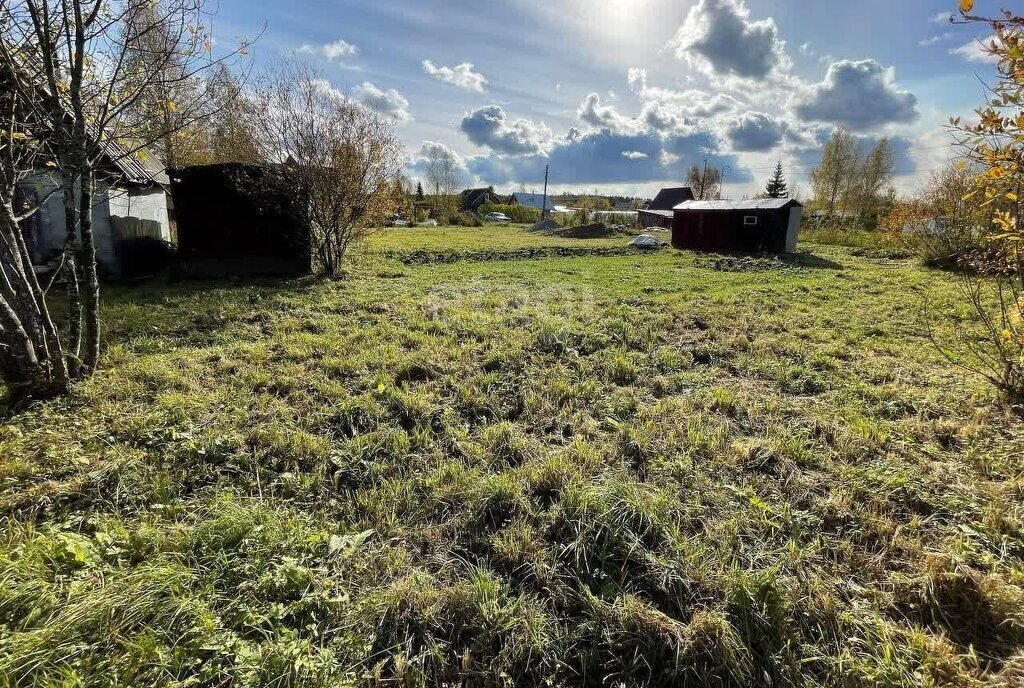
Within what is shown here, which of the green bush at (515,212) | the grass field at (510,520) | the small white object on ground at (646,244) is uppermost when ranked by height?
the green bush at (515,212)

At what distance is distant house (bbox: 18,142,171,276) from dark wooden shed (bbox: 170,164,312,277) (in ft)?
3.05

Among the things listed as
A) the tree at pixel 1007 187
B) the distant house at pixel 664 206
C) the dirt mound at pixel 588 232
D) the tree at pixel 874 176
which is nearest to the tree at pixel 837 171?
A: the tree at pixel 874 176

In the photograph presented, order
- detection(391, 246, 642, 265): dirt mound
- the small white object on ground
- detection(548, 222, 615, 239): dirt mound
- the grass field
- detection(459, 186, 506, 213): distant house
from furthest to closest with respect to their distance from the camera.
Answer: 1. detection(459, 186, 506, 213): distant house
2. detection(548, 222, 615, 239): dirt mound
3. the small white object on ground
4. detection(391, 246, 642, 265): dirt mound
5. the grass field

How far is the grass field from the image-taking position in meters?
1.74

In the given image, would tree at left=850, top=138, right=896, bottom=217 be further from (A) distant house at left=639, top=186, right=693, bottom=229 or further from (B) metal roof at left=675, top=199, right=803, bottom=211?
(B) metal roof at left=675, top=199, right=803, bottom=211

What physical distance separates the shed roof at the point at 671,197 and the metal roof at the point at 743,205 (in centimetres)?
2401

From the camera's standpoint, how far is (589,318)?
6609 mm

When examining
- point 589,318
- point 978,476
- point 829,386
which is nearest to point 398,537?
point 978,476

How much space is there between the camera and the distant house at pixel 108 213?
7734mm

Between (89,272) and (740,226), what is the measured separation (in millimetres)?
19234

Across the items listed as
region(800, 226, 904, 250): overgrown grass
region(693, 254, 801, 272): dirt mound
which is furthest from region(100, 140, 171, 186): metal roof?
region(800, 226, 904, 250): overgrown grass

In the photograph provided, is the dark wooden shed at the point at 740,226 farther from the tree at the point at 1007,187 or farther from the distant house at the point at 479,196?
the distant house at the point at 479,196

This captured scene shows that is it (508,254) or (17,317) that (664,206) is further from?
(17,317)

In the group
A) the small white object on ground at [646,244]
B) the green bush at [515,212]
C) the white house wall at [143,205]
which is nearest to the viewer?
the white house wall at [143,205]
